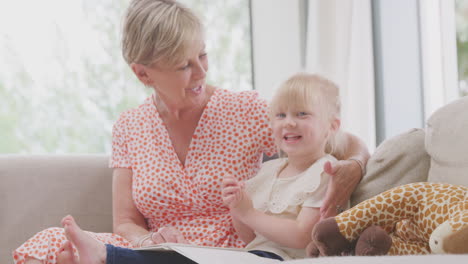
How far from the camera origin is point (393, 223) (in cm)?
131

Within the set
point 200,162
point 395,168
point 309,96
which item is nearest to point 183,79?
point 200,162

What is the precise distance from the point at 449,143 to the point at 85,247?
3.05ft

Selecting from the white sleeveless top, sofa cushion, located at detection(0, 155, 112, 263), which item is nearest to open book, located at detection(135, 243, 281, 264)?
the white sleeveless top

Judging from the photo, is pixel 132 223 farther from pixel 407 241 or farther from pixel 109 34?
pixel 109 34

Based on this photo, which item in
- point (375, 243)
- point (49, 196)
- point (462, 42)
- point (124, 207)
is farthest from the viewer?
point (462, 42)

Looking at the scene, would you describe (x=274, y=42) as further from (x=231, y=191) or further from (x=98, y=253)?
(x=98, y=253)

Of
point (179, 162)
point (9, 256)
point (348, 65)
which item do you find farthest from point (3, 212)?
point (348, 65)

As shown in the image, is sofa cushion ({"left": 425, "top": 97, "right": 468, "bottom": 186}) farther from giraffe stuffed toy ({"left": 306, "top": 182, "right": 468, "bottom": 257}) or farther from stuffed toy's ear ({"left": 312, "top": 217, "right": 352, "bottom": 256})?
stuffed toy's ear ({"left": 312, "top": 217, "right": 352, "bottom": 256})

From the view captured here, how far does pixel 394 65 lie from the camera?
2.97 metres

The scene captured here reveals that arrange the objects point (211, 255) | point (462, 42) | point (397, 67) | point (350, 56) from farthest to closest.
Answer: point (350, 56), point (397, 67), point (462, 42), point (211, 255)

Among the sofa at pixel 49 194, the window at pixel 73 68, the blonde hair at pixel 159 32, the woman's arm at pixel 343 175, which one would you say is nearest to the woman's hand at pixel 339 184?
the woman's arm at pixel 343 175

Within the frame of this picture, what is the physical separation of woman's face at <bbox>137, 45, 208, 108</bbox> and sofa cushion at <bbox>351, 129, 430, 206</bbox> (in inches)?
22.6

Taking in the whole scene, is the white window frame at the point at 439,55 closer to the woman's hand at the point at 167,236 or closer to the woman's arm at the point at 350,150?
the woman's arm at the point at 350,150

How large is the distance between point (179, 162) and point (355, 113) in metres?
1.32
